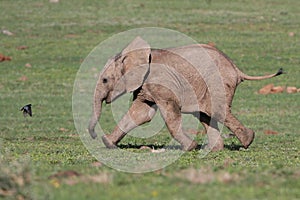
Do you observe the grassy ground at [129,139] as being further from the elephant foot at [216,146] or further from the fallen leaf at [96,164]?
the elephant foot at [216,146]

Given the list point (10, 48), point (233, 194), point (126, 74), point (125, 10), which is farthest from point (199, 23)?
point (233, 194)

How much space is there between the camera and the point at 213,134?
54.3 feet

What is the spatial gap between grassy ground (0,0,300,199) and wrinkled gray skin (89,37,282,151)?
94 centimetres

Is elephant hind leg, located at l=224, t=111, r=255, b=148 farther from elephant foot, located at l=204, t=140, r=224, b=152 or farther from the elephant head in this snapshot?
the elephant head

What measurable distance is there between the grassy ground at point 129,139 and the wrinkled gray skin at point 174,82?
94 centimetres

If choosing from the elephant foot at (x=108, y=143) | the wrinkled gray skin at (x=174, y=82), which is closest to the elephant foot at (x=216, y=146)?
the wrinkled gray skin at (x=174, y=82)

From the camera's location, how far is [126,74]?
15.6 m

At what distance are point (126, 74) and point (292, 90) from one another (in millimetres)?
12704

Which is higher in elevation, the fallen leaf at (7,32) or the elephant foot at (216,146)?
the elephant foot at (216,146)

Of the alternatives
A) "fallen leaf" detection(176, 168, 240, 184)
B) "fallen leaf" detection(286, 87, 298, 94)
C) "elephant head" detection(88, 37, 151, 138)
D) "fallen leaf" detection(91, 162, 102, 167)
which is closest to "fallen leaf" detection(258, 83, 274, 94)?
"fallen leaf" detection(286, 87, 298, 94)

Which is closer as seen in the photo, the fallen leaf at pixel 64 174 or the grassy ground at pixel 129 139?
the grassy ground at pixel 129 139

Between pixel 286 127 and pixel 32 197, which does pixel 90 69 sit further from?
pixel 32 197

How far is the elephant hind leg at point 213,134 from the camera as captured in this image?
16469 mm

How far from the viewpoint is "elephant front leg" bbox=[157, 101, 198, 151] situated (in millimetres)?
15492
